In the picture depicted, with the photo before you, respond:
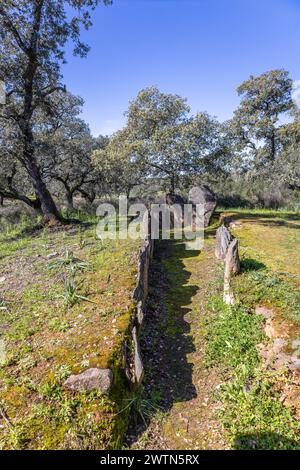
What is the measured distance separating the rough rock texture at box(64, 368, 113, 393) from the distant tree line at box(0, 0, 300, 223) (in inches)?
329

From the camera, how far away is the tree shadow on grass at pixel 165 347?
3.60 m

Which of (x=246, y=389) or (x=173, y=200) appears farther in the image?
(x=173, y=200)

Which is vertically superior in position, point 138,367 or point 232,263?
point 232,263

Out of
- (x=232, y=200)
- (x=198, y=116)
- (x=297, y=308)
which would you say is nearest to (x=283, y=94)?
Answer: (x=232, y=200)

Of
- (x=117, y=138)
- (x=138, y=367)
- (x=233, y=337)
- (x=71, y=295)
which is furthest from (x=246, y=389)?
(x=117, y=138)

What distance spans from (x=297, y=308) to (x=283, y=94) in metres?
19.4

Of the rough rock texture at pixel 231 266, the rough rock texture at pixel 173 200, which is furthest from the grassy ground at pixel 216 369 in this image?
the rough rock texture at pixel 173 200

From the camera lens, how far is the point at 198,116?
1261 centimetres

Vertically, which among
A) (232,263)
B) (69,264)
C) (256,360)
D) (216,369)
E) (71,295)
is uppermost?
(232,263)

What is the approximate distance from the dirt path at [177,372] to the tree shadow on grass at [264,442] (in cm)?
20

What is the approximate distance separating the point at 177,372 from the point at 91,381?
1.43 meters

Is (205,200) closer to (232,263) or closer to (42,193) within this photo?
(42,193)

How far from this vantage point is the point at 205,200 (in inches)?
500

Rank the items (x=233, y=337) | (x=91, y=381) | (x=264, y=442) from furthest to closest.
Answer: (x=233, y=337) → (x=91, y=381) → (x=264, y=442)
